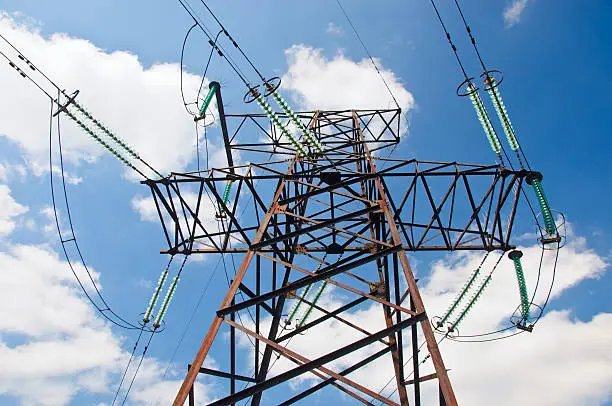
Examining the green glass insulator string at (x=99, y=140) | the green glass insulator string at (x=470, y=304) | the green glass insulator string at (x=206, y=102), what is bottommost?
the green glass insulator string at (x=470, y=304)

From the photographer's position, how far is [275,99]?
26.8 feet

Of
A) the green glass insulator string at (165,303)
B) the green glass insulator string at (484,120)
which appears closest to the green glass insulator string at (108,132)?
the green glass insulator string at (165,303)

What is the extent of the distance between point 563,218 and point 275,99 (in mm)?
7394

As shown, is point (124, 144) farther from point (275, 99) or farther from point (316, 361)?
point (316, 361)

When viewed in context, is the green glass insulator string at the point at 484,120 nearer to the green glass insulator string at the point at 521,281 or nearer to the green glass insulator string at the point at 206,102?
the green glass insulator string at the point at 521,281

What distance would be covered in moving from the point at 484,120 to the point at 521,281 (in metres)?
4.41

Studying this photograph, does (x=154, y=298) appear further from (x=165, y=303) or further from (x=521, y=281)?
(x=521, y=281)

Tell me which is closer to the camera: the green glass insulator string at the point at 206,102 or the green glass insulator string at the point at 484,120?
the green glass insulator string at the point at 484,120

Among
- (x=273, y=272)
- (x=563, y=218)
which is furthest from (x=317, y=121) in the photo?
(x=563, y=218)

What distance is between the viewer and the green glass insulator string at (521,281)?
10.2m

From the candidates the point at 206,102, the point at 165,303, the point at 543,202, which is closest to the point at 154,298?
the point at 165,303

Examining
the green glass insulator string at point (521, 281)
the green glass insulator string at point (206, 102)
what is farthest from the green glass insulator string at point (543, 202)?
the green glass insulator string at point (206, 102)

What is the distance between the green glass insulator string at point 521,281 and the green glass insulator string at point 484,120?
103 inches

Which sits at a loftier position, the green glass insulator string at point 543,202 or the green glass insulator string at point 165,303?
the green glass insulator string at point 543,202
